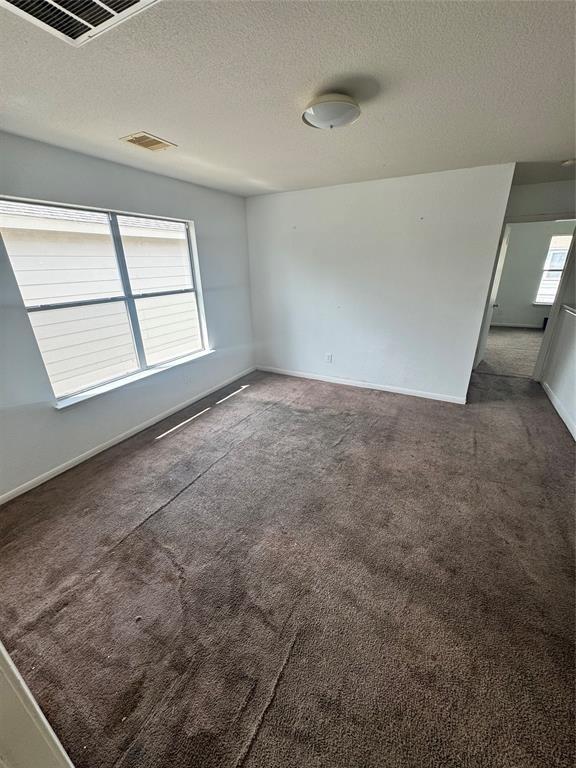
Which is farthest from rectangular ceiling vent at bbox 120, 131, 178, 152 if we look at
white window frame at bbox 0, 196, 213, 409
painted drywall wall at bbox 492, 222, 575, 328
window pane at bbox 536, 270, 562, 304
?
window pane at bbox 536, 270, 562, 304

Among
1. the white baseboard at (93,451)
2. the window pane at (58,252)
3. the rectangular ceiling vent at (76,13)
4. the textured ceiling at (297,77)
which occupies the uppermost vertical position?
the textured ceiling at (297,77)

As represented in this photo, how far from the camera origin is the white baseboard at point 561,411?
9.60 feet

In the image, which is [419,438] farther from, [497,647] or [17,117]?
[17,117]

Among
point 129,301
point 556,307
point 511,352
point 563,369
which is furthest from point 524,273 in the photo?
point 129,301

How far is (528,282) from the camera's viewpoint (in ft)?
22.3

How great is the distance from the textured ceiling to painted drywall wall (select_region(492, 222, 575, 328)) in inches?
204

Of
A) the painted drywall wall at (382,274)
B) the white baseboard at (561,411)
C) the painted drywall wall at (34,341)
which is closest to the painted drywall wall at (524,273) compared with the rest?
the white baseboard at (561,411)

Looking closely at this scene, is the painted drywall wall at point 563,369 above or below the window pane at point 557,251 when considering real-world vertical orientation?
below

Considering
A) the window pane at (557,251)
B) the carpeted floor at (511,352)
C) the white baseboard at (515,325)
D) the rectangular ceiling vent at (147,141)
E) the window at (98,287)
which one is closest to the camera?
the rectangular ceiling vent at (147,141)

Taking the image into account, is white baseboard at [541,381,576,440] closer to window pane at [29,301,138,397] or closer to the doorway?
the doorway

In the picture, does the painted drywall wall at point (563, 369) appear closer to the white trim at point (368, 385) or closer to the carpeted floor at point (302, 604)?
the carpeted floor at point (302, 604)

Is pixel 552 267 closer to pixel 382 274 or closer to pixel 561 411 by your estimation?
pixel 561 411

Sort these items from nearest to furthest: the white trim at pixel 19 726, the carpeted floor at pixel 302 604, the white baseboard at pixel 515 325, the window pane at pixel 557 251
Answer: the white trim at pixel 19 726
the carpeted floor at pixel 302 604
the window pane at pixel 557 251
the white baseboard at pixel 515 325

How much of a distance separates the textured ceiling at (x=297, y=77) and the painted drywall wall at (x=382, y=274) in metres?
0.76
